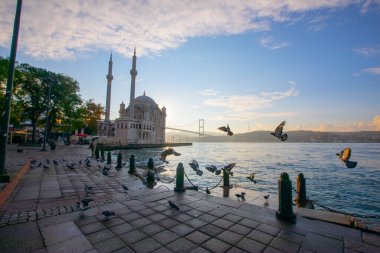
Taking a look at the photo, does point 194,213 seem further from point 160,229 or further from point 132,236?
point 132,236

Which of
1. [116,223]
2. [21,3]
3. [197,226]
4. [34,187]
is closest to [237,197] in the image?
[197,226]

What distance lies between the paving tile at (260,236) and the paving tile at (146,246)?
1.89 metres

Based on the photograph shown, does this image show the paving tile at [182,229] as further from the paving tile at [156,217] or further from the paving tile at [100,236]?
the paving tile at [100,236]

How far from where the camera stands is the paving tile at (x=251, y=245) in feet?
11.9

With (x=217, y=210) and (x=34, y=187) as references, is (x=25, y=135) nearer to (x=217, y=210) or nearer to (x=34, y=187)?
(x=34, y=187)

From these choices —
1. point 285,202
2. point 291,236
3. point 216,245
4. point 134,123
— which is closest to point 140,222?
point 216,245

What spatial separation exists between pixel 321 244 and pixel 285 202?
1320 millimetres

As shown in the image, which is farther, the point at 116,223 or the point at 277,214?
the point at 277,214

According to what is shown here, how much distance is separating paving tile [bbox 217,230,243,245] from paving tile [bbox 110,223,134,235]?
193cm

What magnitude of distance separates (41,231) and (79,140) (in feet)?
196

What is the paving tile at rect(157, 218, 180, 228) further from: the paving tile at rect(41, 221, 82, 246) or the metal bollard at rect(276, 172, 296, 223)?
the metal bollard at rect(276, 172, 296, 223)

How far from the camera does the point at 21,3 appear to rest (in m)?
8.25

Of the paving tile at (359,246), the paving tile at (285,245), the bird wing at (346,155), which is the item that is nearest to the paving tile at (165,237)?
the paving tile at (285,245)

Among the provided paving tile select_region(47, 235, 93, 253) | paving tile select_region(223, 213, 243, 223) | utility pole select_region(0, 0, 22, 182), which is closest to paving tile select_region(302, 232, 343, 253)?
paving tile select_region(223, 213, 243, 223)
